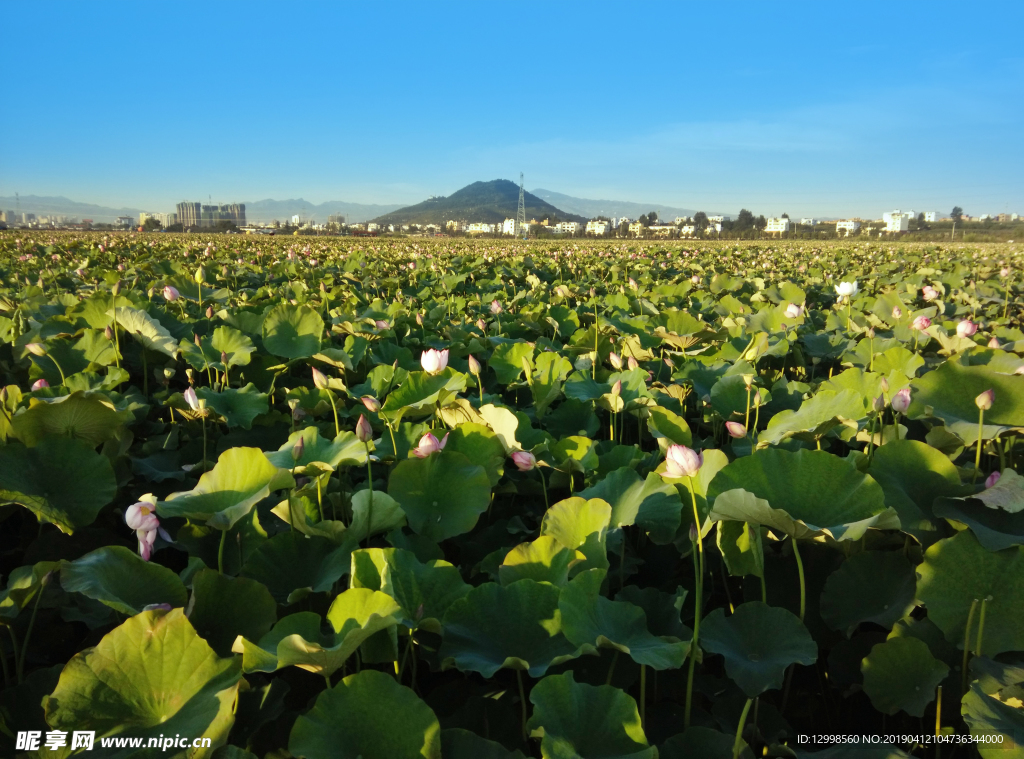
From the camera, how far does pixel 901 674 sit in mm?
838

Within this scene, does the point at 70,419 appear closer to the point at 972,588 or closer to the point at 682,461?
the point at 682,461

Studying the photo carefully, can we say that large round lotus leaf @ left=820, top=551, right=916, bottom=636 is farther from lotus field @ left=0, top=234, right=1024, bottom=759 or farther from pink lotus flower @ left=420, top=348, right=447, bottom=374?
pink lotus flower @ left=420, top=348, right=447, bottom=374

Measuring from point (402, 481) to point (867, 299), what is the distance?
3.43 metres

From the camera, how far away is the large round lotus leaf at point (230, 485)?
0.98 meters

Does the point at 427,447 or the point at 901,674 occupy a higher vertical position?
the point at 427,447

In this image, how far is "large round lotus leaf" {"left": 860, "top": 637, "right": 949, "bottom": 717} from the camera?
82cm

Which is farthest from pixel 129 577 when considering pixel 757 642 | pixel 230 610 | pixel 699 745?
pixel 757 642

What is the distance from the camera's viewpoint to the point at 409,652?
894mm

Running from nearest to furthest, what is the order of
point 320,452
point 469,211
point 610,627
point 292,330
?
point 610,627 → point 320,452 → point 292,330 → point 469,211

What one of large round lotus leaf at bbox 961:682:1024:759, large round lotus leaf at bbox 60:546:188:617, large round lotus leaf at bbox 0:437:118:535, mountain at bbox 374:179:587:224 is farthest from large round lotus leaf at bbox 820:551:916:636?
mountain at bbox 374:179:587:224

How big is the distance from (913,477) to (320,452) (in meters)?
1.10

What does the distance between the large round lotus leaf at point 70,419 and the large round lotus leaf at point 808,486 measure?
4.06 ft

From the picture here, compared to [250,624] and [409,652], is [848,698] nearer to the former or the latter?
[409,652]

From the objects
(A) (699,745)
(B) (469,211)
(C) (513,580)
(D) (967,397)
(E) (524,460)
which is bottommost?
(A) (699,745)
